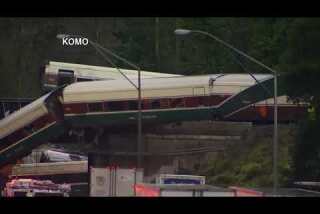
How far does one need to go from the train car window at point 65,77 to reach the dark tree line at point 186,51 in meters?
0.58

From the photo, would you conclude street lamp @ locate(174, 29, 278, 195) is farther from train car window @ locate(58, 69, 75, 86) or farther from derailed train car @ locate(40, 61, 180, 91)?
train car window @ locate(58, 69, 75, 86)

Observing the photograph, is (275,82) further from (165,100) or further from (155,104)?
(155,104)

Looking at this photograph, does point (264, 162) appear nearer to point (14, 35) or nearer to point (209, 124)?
point (209, 124)

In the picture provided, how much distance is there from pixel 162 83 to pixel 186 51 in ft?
4.26

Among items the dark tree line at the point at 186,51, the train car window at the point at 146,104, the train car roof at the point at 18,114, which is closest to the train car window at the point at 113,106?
the train car window at the point at 146,104

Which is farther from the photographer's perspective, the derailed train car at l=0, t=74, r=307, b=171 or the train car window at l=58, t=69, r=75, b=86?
the train car window at l=58, t=69, r=75, b=86

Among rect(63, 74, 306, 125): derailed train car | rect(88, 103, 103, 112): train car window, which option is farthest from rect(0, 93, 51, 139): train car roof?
rect(88, 103, 103, 112): train car window

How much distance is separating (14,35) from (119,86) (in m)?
3.98

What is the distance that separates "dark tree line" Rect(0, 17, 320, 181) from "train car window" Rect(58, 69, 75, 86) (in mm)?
582

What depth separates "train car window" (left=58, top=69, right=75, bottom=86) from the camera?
87.1 feet

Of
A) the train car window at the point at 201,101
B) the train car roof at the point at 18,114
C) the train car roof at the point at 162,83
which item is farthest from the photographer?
the train car window at the point at 201,101

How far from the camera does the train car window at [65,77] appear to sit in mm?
26562

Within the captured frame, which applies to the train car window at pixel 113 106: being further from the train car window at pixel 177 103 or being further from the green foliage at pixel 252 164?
the green foliage at pixel 252 164
